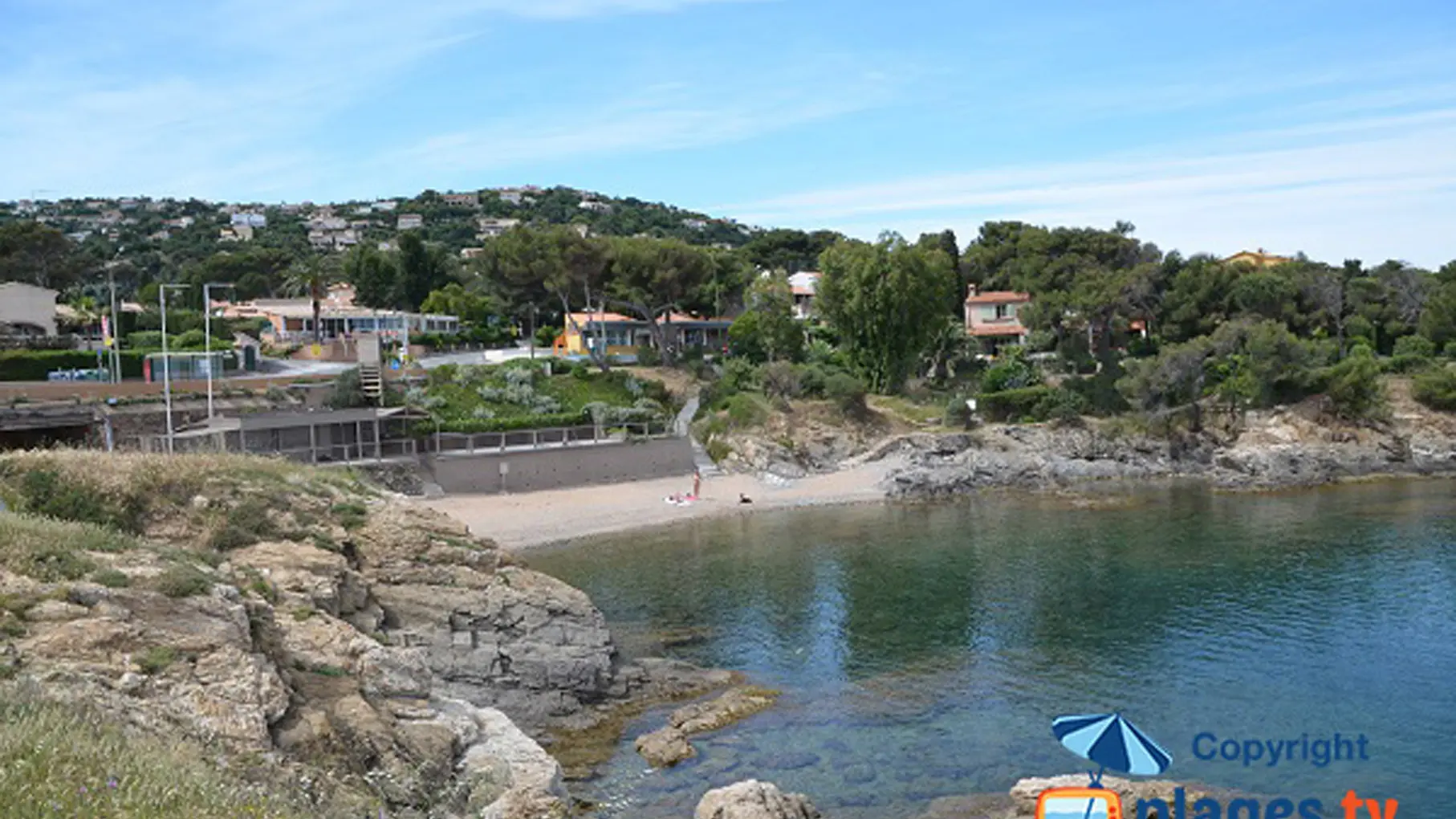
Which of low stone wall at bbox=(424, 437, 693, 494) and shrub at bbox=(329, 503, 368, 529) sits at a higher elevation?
shrub at bbox=(329, 503, 368, 529)

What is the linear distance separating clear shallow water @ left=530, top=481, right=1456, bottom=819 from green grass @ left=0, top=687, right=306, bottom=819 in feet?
31.7

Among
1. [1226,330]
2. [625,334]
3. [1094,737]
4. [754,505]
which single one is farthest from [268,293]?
[1094,737]

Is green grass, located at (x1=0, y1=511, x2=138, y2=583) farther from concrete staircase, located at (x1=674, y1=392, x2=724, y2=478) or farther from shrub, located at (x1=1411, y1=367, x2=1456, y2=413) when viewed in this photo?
shrub, located at (x1=1411, y1=367, x2=1456, y2=413)

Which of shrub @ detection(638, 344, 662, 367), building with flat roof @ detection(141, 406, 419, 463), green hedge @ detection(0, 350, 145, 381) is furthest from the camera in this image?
shrub @ detection(638, 344, 662, 367)

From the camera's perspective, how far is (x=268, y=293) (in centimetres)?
9912

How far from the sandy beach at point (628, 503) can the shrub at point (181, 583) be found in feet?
72.0

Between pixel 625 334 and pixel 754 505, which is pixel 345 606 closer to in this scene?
pixel 754 505

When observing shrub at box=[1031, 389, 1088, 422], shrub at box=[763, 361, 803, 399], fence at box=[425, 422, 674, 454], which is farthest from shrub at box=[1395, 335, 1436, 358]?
fence at box=[425, 422, 674, 454]

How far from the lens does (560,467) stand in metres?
47.4

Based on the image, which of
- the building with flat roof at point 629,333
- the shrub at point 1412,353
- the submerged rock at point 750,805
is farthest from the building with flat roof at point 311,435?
the shrub at point 1412,353

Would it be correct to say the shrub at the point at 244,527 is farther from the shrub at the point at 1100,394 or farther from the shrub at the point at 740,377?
the shrub at the point at 1100,394

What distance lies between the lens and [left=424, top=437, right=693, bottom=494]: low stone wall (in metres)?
45.3

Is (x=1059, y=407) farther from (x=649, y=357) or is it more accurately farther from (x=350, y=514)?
(x=350, y=514)

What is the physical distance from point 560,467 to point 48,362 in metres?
23.0
